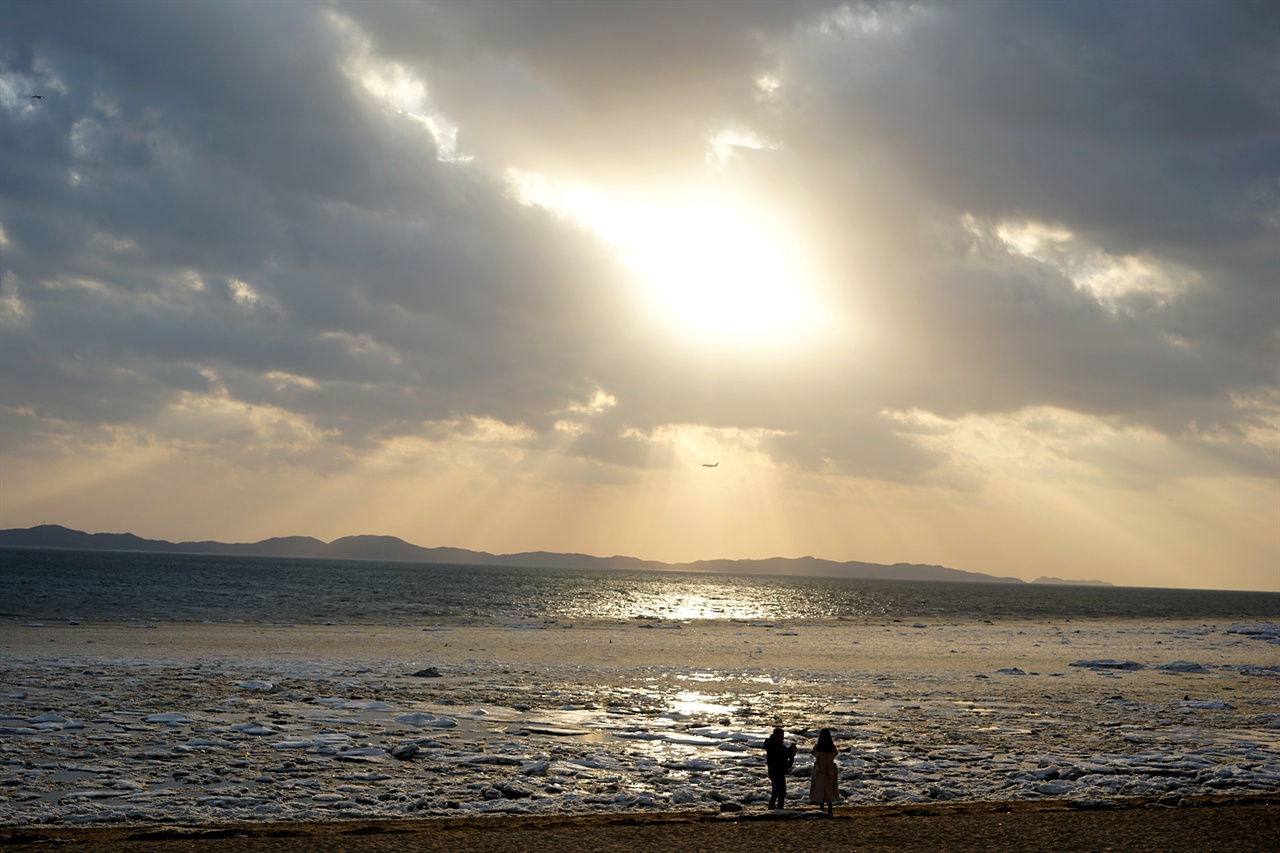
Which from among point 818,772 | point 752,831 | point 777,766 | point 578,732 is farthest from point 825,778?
point 578,732

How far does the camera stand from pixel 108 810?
16.4 meters

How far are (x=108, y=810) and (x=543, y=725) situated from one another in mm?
11586

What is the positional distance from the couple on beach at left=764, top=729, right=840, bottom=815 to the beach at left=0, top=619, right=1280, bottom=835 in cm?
44

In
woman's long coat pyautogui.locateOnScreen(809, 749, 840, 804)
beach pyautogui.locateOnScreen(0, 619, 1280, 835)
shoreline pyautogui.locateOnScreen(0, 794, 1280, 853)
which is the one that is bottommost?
beach pyautogui.locateOnScreen(0, 619, 1280, 835)

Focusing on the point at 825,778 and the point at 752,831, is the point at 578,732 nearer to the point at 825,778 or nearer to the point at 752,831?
the point at 825,778

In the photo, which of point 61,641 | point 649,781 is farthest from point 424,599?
point 649,781

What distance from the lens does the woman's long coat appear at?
16.7 m

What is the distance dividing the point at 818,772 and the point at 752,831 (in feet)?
6.57

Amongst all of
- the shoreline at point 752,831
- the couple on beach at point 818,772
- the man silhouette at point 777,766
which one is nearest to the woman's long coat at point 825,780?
the couple on beach at point 818,772

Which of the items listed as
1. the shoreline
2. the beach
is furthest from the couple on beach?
the beach

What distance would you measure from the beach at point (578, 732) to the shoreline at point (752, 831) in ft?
0.86

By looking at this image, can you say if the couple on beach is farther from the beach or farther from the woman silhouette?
the beach

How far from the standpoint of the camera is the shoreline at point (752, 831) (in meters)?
14.2

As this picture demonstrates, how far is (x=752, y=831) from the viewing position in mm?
15359
